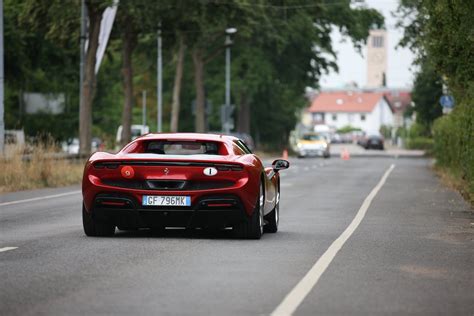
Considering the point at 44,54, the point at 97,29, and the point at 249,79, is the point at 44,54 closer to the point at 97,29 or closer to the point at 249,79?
the point at 97,29

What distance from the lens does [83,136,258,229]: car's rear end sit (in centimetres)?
1505

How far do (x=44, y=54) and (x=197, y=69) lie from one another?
50.7ft

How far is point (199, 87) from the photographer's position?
7006 centimetres

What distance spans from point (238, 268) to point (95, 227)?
388 cm

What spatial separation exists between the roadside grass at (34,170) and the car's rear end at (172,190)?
15141 mm

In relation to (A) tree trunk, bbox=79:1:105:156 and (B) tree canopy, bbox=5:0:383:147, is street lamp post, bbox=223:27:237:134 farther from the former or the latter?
(A) tree trunk, bbox=79:1:105:156

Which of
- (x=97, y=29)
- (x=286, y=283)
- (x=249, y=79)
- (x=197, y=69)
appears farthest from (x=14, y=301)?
(x=249, y=79)

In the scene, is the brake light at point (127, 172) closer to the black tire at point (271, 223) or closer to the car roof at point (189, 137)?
the car roof at point (189, 137)

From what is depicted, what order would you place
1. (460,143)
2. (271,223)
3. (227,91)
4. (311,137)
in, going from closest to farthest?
(271,223)
(460,143)
(227,91)
(311,137)

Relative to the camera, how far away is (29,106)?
5309cm

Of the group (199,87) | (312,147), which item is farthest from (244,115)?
(199,87)

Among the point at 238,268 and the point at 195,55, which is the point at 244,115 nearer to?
the point at 195,55

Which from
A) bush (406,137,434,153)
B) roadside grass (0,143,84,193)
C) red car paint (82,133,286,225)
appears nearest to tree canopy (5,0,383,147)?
roadside grass (0,143,84,193)

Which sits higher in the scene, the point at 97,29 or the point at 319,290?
the point at 97,29
